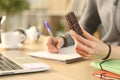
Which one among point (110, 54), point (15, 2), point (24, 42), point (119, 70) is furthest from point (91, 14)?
point (15, 2)

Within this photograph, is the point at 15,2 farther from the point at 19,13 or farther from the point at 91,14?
the point at 91,14

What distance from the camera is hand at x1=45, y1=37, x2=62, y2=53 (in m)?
1.27

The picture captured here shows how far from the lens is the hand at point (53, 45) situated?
1271 mm

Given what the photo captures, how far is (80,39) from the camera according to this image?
0.95m

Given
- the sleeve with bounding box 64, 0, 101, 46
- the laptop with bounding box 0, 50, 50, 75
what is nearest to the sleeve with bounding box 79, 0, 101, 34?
the sleeve with bounding box 64, 0, 101, 46

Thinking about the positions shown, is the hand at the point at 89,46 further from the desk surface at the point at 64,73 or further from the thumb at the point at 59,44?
the thumb at the point at 59,44

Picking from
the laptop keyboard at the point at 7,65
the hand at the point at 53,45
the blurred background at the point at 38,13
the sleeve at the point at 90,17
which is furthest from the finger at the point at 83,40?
the blurred background at the point at 38,13

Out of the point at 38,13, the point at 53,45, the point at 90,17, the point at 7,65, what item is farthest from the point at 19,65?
the point at 38,13

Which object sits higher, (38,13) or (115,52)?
(38,13)

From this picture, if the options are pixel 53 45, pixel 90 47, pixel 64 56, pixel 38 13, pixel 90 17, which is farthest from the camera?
pixel 38 13

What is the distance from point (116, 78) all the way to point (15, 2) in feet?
9.49

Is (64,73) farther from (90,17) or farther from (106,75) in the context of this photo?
(90,17)

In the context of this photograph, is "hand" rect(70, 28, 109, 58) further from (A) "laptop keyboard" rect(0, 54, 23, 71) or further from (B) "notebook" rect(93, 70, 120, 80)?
(A) "laptop keyboard" rect(0, 54, 23, 71)

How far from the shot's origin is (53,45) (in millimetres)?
1304
